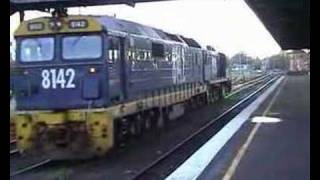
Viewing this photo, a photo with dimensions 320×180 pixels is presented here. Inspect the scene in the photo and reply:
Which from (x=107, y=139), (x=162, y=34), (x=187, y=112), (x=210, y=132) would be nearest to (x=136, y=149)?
(x=107, y=139)

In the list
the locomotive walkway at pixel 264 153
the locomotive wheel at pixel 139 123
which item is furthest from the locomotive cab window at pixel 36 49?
the locomotive walkway at pixel 264 153

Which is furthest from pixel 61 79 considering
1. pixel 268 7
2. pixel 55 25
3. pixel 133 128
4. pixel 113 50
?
pixel 268 7

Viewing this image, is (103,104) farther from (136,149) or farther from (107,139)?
(136,149)

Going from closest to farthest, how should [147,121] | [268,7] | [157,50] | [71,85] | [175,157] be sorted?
[71,85], [175,157], [147,121], [157,50], [268,7]

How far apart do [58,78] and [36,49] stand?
93 cm

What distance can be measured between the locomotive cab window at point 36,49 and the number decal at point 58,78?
0.37 metres

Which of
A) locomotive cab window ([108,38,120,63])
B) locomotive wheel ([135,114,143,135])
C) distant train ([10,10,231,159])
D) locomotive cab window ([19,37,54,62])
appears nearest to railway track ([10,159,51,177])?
distant train ([10,10,231,159])

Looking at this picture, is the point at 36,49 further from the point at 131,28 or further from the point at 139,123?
the point at 139,123

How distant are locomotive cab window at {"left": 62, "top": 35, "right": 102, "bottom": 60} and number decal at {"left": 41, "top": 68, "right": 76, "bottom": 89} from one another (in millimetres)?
361

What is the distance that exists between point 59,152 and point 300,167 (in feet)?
17.3

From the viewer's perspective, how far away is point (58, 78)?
47.4 feet

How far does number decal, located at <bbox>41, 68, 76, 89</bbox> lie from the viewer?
14352 millimetres

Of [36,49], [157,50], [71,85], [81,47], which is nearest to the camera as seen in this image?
[71,85]

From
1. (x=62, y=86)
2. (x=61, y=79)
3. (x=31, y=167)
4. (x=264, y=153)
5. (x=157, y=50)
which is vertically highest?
(x=157, y=50)
